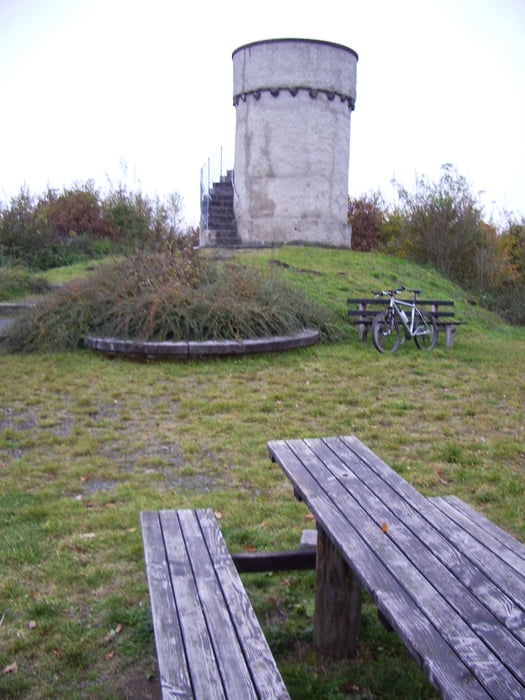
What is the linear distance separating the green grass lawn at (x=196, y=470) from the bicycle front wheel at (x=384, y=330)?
30cm

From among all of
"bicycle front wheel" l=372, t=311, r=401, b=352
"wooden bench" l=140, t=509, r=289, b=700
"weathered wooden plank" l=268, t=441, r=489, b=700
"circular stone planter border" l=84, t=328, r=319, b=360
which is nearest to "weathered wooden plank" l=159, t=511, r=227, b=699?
"wooden bench" l=140, t=509, r=289, b=700

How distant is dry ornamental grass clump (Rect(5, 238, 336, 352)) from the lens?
9242 millimetres

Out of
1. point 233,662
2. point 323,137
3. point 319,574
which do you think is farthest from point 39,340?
point 323,137

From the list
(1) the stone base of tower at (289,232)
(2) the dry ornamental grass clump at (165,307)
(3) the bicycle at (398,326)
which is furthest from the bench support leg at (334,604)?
(1) the stone base of tower at (289,232)

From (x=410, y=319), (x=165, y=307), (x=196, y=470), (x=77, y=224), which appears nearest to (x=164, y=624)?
(x=196, y=470)

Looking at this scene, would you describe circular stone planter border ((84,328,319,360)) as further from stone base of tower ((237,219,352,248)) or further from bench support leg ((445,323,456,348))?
stone base of tower ((237,219,352,248))

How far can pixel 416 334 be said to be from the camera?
10.4 meters

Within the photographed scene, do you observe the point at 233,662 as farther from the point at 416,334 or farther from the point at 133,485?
the point at 416,334

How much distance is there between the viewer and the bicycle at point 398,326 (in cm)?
1007

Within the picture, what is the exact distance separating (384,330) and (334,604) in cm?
780

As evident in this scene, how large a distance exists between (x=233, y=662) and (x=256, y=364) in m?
6.96

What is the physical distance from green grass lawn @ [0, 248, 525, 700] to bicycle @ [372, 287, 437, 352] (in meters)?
0.28

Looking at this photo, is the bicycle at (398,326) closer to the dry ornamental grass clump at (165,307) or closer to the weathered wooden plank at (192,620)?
the dry ornamental grass clump at (165,307)

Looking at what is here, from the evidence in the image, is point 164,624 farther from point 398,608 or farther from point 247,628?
point 398,608
